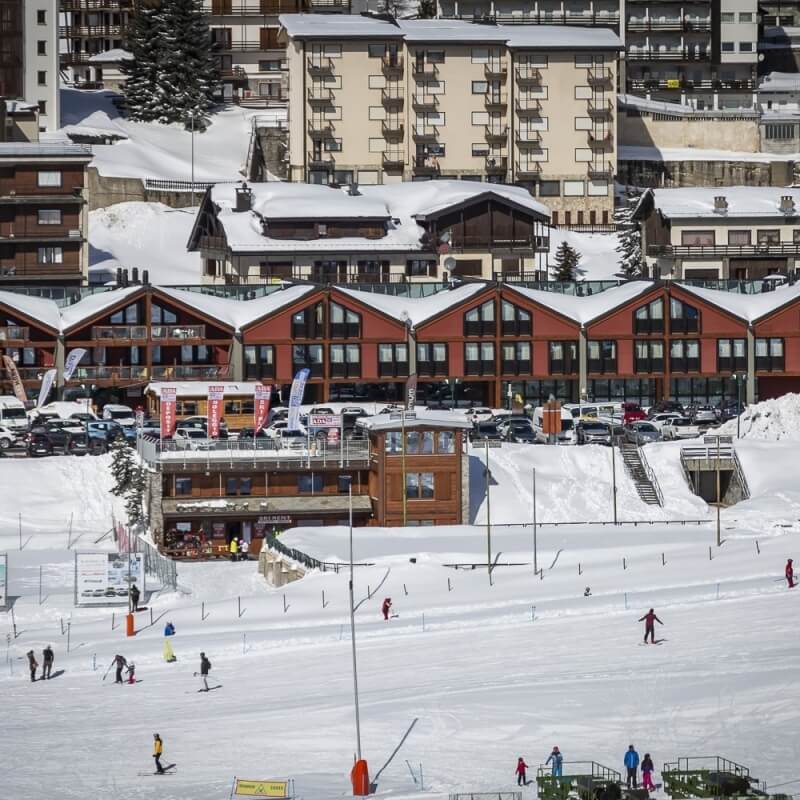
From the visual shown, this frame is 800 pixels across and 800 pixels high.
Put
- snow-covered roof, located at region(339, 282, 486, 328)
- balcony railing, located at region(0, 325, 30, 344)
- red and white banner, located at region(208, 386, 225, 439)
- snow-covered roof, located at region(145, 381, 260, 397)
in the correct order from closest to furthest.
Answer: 1. red and white banner, located at region(208, 386, 225, 439)
2. snow-covered roof, located at region(145, 381, 260, 397)
3. balcony railing, located at region(0, 325, 30, 344)
4. snow-covered roof, located at region(339, 282, 486, 328)

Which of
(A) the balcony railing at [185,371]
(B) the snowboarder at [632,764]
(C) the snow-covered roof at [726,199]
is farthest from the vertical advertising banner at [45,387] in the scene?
(B) the snowboarder at [632,764]

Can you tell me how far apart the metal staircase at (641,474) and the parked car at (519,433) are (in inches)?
131

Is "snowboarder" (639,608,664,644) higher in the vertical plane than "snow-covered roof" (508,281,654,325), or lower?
lower

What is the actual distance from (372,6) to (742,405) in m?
62.7

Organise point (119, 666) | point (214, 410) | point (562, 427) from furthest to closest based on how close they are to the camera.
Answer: point (562, 427)
point (214, 410)
point (119, 666)

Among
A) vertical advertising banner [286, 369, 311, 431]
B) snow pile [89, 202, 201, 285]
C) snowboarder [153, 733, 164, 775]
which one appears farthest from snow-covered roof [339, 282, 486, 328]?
snowboarder [153, 733, 164, 775]

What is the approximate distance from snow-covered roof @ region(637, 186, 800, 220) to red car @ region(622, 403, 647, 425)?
2145 cm

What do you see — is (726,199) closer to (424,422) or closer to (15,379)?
(15,379)

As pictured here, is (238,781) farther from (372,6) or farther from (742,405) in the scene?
(372,6)

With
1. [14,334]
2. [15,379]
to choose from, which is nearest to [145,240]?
[14,334]

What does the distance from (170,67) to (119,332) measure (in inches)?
1386

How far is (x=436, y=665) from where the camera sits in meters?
59.3

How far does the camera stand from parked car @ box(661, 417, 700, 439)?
83875 millimetres

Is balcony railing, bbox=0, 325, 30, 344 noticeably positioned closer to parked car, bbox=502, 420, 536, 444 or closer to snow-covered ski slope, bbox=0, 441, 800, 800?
parked car, bbox=502, 420, 536, 444
